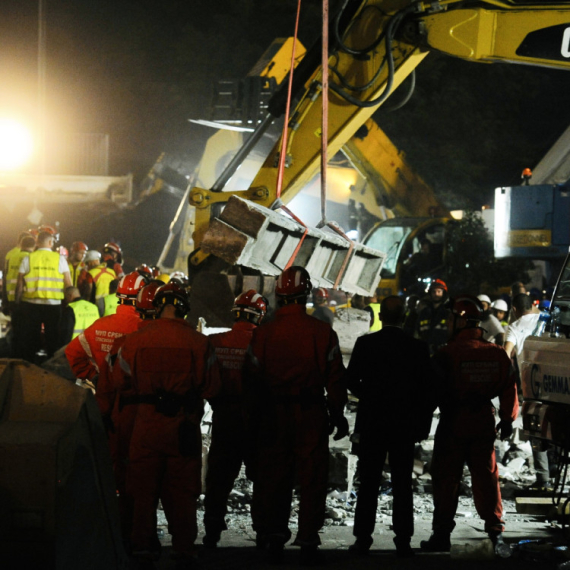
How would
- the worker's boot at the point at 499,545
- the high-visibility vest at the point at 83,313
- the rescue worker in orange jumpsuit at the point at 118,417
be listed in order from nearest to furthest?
1. the rescue worker in orange jumpsuit at the point at 118,417
2. the worker's boot at the point at 499,545
3. the high-visibility vest at the point at 83,313

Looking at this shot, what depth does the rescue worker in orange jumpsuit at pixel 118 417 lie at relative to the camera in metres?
5.77

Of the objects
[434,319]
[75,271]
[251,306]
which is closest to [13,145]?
[75,271]

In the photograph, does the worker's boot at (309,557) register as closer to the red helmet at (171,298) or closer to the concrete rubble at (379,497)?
the concrete rubble at (379,497)

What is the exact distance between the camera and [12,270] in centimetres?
1315

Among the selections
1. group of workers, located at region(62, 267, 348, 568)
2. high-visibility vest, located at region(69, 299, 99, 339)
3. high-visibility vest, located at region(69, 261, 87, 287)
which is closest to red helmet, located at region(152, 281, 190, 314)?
group of workers, located at region(62, 267, 348, 568)

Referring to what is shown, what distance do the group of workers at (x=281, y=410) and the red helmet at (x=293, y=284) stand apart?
0.04ft

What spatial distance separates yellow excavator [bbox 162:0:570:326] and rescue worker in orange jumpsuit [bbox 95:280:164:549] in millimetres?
2188

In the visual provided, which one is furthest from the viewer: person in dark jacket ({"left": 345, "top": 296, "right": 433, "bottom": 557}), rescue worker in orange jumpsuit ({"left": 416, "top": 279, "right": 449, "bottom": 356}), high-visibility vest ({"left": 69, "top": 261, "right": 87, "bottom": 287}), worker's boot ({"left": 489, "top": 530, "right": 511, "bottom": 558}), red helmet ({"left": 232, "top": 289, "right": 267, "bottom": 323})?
high-visibility vest ({"left": 69, "top": 261, "right": 87, "bottom": 287})

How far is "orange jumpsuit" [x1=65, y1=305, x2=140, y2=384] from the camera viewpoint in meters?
6.49

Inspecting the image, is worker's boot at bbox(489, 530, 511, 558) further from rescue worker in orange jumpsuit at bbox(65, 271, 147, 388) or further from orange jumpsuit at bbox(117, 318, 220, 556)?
rescue worker in orange jumpsuit at bbox(65, 271, 147, 388)

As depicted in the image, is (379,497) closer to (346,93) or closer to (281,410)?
(281,410)

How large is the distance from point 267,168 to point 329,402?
12.6 ft

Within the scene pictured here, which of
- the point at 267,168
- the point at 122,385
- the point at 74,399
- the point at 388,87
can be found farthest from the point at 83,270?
the point at 74,399

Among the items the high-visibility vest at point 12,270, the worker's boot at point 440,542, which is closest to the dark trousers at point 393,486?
the worker's boot at point 440,542
